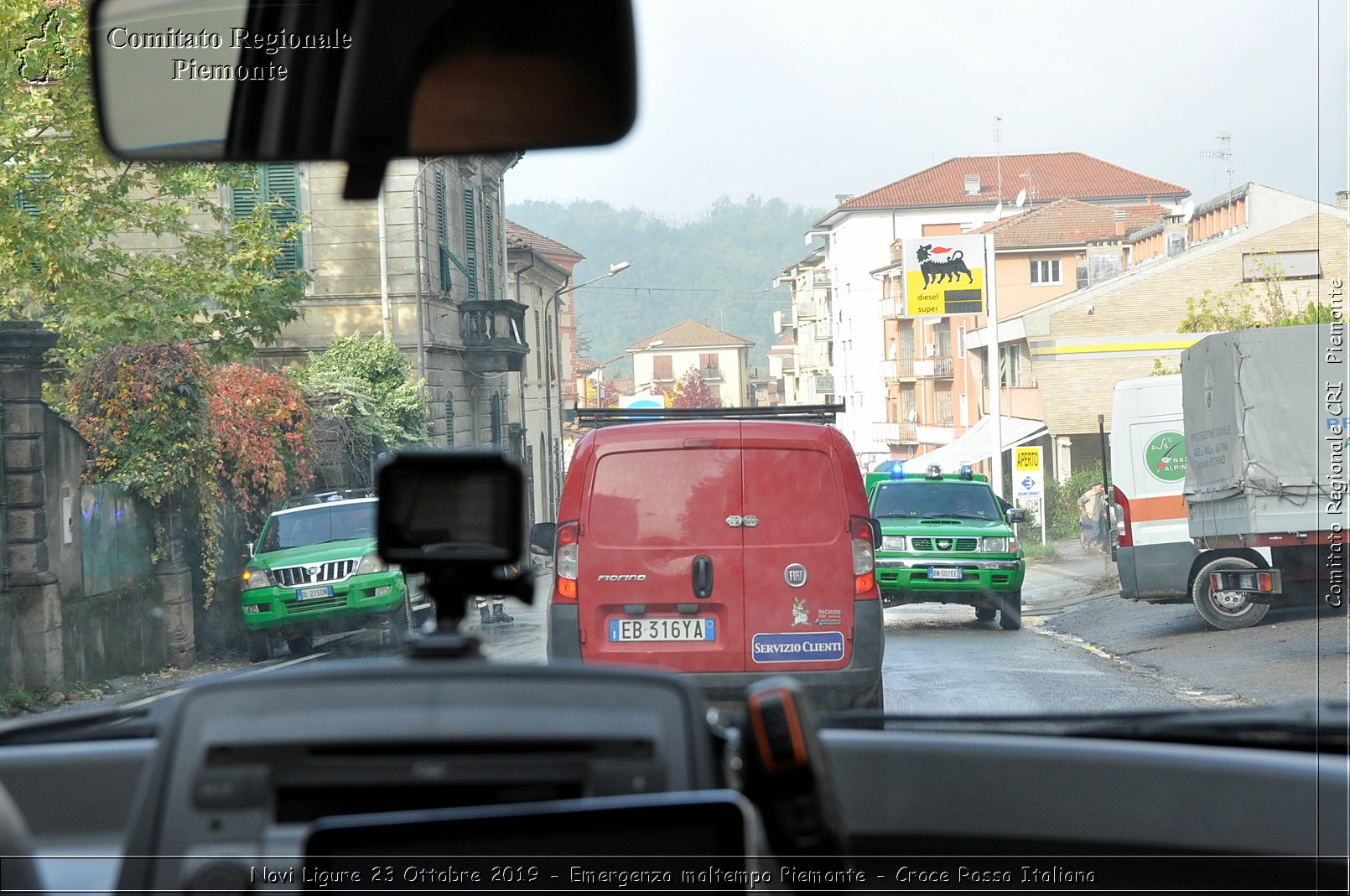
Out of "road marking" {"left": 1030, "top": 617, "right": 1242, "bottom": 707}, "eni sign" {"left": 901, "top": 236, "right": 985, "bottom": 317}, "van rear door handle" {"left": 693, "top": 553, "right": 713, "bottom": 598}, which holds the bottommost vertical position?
"road marking" {"left": 1030, "top": 617, "right": 1242, "bottom": 707}

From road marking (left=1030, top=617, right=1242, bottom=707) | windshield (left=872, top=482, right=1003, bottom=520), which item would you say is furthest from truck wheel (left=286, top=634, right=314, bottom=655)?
windshield (left=872, top=482, right=1003, bottom=520)

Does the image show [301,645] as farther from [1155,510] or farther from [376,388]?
[1155,510]

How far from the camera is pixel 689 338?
133 inches

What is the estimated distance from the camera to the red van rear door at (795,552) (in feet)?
18.8

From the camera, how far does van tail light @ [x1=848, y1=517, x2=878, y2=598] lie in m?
5.91

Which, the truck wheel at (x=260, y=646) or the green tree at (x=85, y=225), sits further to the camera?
the green tree at (x=85, y=225)

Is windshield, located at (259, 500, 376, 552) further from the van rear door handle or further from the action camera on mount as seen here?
the action camera on mount

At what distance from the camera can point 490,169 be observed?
3.12 metres

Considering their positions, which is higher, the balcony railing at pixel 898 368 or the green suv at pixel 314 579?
the balcony railing at pixel 898 368

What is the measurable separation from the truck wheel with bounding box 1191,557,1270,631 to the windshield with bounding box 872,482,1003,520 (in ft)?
18.8

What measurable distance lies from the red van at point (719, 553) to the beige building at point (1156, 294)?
4.26ft

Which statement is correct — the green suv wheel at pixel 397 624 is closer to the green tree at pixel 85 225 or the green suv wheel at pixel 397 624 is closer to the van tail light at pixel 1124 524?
the van tail light at pixel 1124 524

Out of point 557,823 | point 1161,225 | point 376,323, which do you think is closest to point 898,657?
point 1161,225

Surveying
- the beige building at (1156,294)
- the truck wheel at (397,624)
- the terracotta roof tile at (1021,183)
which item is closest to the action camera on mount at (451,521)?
the truck wheel at (397,624)
